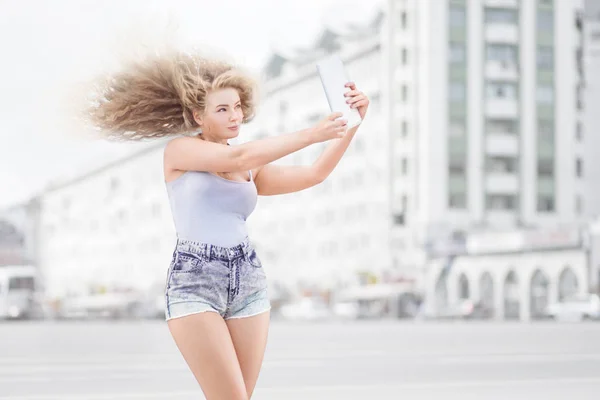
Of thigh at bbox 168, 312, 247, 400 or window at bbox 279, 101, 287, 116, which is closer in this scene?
thigh at bbox 168, 312, 247, 400

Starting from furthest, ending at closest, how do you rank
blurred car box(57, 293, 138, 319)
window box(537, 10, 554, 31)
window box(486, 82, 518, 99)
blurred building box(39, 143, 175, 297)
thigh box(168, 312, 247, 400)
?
1. blurred building box(39, 143, 175, 297)
2. window box(537, 10, 554, 31)
3. window box(486, 82, 518, 99)
4. blurred car box(57, 293, 138, 319)
5. thigh box(168, 312, 247, 400)

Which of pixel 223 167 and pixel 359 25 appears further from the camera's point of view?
pixel 359 25

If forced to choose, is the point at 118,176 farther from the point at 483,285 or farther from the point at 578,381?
the point at 578,381

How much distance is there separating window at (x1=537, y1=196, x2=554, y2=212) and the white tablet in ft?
265

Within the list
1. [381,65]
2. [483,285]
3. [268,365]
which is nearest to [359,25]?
[381,65]

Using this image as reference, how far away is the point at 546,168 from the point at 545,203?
2.31 metres

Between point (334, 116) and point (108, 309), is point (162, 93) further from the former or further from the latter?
point (108, 309)

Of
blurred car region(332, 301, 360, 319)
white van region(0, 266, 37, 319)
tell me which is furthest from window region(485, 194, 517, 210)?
white van region(0, 266, 37, 319)

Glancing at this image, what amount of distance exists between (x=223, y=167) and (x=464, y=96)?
78160 millimetres

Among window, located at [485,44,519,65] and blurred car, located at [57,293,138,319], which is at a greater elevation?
window, located at [485,44,519,65]

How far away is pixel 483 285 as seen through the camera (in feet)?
249

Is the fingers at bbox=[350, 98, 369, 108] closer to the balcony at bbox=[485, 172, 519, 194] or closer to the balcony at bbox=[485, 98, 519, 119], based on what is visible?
the balcony at bbox=[485, 172, 519, 194]

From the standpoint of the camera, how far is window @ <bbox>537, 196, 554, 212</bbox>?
275 feet

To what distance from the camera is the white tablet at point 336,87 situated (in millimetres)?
4367
